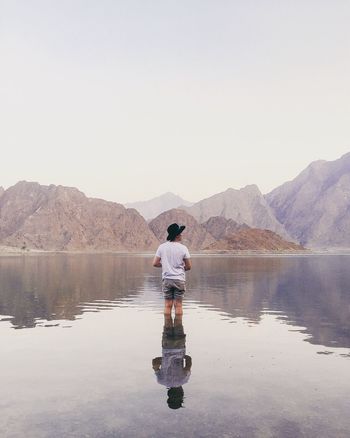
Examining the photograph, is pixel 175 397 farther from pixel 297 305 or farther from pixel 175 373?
pixel 297 305

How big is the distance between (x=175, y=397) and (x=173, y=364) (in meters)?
2.34

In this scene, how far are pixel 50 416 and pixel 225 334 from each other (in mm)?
7802

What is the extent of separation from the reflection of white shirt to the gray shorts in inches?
68.4

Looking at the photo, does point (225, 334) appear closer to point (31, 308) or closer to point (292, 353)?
point (292, 353)

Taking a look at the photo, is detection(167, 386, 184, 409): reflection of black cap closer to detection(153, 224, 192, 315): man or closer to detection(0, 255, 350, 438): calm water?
detection(0, 255, 350, 438): calm water

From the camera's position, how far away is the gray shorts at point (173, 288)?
484 inches

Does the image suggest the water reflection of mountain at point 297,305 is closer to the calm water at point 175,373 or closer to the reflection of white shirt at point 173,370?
the calm water at point 175,373

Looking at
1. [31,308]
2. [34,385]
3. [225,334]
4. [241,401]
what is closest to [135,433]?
[241,401]

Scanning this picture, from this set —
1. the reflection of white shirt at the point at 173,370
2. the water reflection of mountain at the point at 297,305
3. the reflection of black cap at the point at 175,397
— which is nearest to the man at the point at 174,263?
the reflection of white shirt at the point at 173,370

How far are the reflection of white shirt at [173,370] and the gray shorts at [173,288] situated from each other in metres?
1.74

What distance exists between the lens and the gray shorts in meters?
12.3

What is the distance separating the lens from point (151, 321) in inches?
643

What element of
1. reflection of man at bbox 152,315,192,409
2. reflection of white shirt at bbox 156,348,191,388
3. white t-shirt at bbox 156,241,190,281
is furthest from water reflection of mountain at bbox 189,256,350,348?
reflection of white shirt at bbox 156,348,191,388

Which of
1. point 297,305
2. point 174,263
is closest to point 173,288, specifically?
point 174,263
